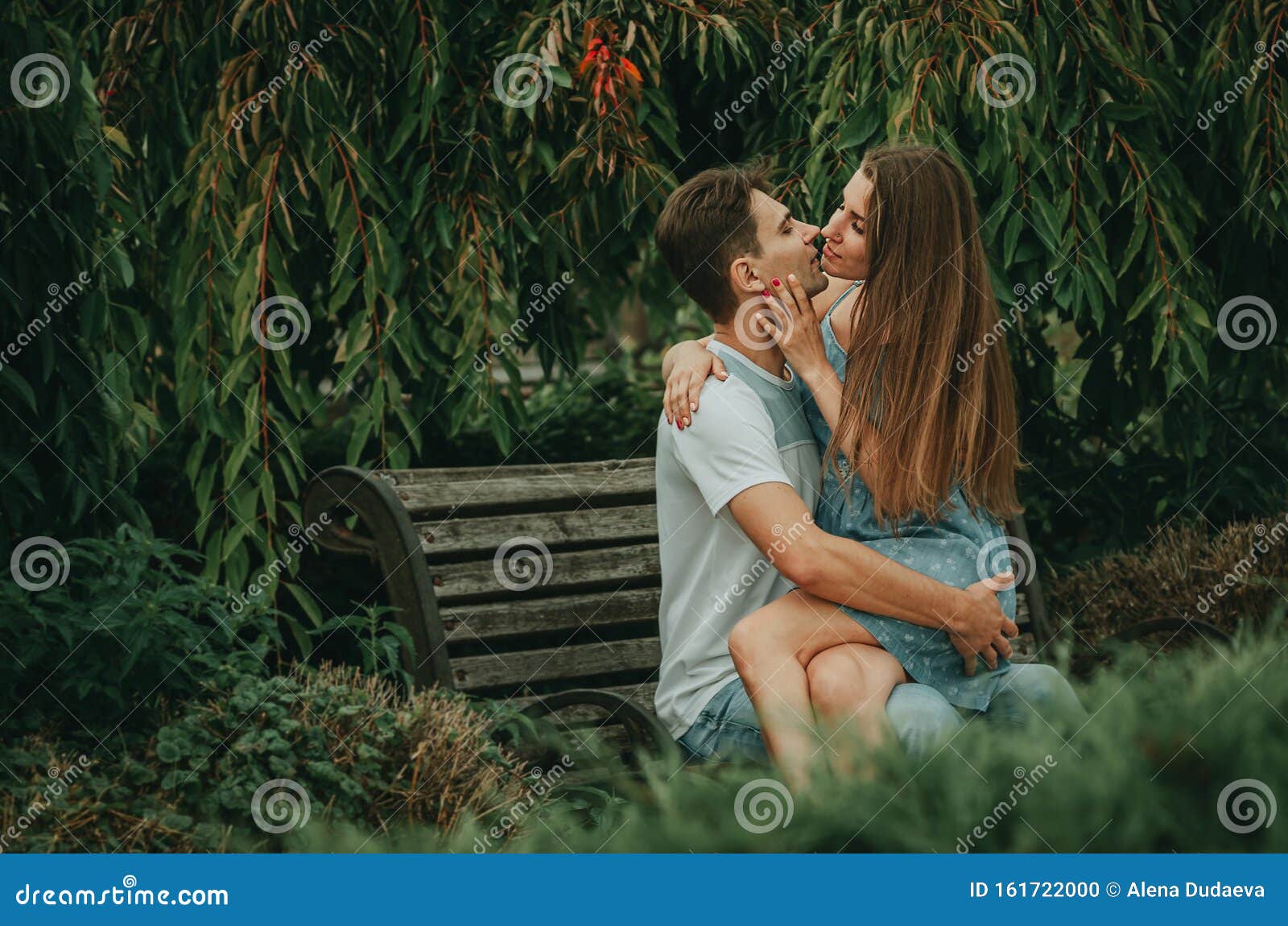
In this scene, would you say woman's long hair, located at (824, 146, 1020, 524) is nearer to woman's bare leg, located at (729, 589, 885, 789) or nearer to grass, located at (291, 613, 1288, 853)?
woman's bare leg, located at (729, 589, 885, 789)

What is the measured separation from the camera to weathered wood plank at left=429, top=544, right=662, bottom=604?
11.9 ft

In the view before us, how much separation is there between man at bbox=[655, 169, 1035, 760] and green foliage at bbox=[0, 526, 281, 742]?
100 centimetres

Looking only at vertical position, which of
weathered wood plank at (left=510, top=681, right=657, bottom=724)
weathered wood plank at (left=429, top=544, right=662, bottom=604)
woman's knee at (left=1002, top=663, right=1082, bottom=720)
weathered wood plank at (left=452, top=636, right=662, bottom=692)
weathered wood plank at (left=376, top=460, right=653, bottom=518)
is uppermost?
woman's knee at (left=1002, top=663, right=1082, bottom=720)

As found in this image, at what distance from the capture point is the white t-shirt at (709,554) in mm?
3057

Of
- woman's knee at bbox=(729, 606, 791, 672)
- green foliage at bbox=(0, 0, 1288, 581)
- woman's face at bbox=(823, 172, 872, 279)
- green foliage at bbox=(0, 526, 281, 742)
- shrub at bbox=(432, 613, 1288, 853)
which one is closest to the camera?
shrub at bbox=(432, 613, 1288, 853)

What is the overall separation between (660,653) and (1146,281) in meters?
1.99

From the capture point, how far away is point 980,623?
2.78 meters

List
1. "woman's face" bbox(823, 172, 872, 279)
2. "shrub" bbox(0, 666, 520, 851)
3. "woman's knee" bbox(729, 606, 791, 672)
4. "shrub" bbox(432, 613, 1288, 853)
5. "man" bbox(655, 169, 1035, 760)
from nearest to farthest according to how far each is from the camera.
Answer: "shrub" bbox(432, 613, 1288, 853)
"shrub" bbox(0, 666, 520, 851)
"woman's knee" bbox(729, 606, 791, 672)
"man" bbox(655, 169, 1035, 760)
"woman's face" bbox(823, 172, 872, 279)

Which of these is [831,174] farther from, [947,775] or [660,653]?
[947,775]

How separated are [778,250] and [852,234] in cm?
16

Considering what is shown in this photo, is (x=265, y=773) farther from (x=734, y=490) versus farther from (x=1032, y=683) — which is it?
(x=1032, y=683)

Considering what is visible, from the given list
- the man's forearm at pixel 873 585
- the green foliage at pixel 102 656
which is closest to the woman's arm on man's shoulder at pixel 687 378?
the man's forearm at pixel 873 585

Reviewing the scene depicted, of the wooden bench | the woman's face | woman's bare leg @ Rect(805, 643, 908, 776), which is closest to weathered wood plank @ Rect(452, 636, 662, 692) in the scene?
the wooden bench

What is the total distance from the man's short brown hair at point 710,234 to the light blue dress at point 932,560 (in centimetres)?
47
